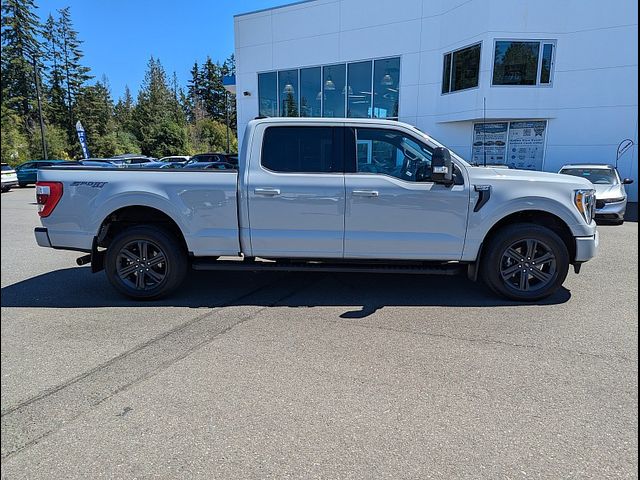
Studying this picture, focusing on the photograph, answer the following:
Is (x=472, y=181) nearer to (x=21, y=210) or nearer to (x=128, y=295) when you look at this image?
(x=128, y=295)

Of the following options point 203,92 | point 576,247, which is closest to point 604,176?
point 576,247

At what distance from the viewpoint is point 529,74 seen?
15.6 metres

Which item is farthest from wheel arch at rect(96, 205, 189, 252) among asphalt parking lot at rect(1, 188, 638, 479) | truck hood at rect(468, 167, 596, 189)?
truck hood at rect(468, 167, 596, 189)

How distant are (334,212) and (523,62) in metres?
14.7

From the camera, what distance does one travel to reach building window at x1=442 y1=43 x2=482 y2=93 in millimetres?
15984

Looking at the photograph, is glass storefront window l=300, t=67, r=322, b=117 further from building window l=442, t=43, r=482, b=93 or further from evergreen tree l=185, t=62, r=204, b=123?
evergreen tree l=185, t=62, r=204, b=123

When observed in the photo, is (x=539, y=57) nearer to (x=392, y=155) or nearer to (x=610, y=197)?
(x=610, y=197)

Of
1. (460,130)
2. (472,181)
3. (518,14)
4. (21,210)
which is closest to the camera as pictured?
(472,181)

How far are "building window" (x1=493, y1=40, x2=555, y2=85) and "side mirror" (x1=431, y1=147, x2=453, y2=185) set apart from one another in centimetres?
1340

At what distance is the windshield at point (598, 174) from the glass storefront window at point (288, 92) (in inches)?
512

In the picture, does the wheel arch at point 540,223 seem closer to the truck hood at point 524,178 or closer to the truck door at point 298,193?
the truck hood at point 524,178

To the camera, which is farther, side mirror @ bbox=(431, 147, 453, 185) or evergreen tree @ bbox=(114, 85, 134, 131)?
evergreen tree @ bbox=(114, 85, 134, 131)

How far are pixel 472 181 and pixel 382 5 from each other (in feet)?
55.2

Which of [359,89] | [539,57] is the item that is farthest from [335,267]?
[359,89]
